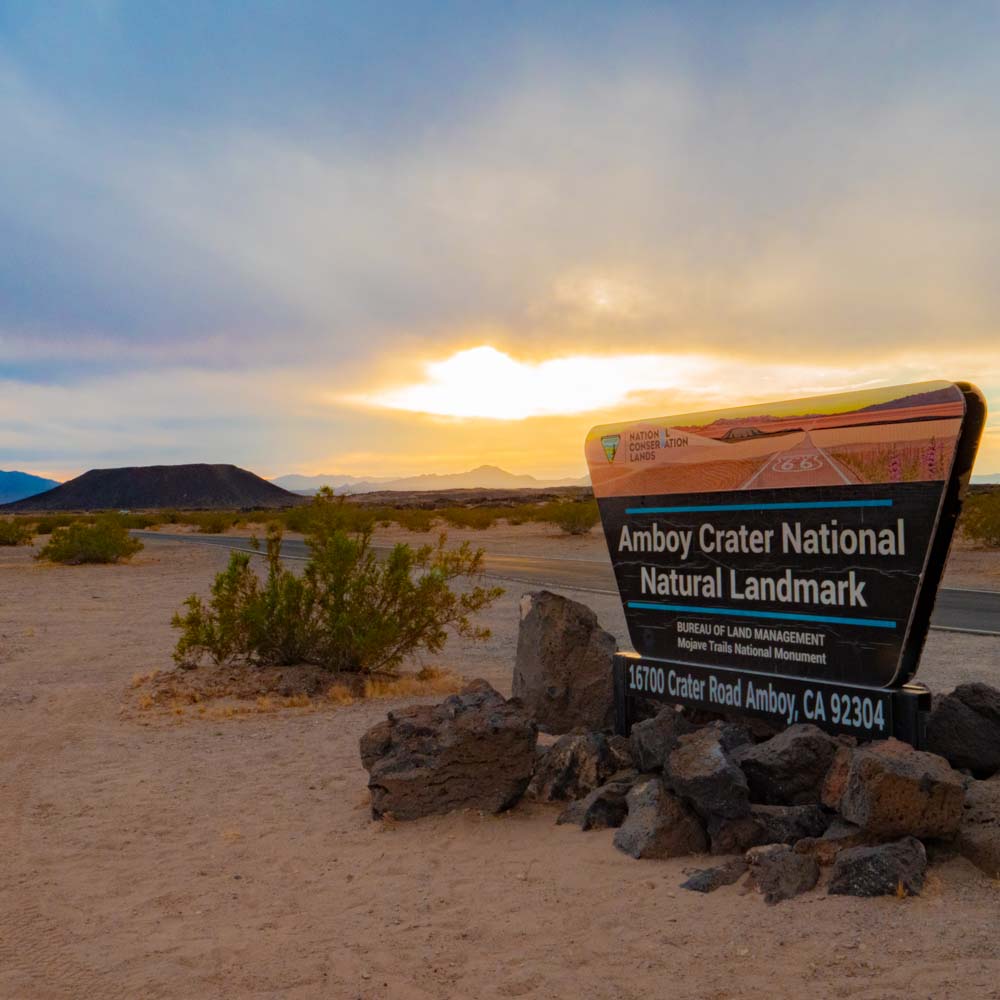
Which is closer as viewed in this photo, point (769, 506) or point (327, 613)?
point (769, 506)

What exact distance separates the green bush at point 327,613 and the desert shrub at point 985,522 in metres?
21.9

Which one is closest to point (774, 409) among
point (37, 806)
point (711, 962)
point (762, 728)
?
point (762, 728)

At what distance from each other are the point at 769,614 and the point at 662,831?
4.97 feet

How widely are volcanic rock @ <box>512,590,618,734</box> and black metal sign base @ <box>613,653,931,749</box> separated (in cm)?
91

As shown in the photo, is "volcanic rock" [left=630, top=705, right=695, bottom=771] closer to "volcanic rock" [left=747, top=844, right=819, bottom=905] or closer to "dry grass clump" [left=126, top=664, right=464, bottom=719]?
"volcanic rock" [left=747, top=844, right=819, bottom=905]

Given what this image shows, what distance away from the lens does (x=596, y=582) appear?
22.8 m

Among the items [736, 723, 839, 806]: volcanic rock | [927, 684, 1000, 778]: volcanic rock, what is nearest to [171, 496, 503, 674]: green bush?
[736, 723, 839, 806]: volcanic rock

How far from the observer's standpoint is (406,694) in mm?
10875

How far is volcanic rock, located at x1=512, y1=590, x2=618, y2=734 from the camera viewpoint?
8281mm

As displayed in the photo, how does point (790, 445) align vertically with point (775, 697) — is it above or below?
above

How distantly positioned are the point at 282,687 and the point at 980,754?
693cm

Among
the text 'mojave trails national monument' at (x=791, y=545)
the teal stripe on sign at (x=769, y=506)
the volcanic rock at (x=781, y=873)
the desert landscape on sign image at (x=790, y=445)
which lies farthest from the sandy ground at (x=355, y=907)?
the desert landscape on sign image at (x=790, y=445)

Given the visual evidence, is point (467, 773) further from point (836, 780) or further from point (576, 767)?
point (836, 780)

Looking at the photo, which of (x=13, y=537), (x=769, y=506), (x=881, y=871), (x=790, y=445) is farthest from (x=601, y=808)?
(x=13, y=537)
